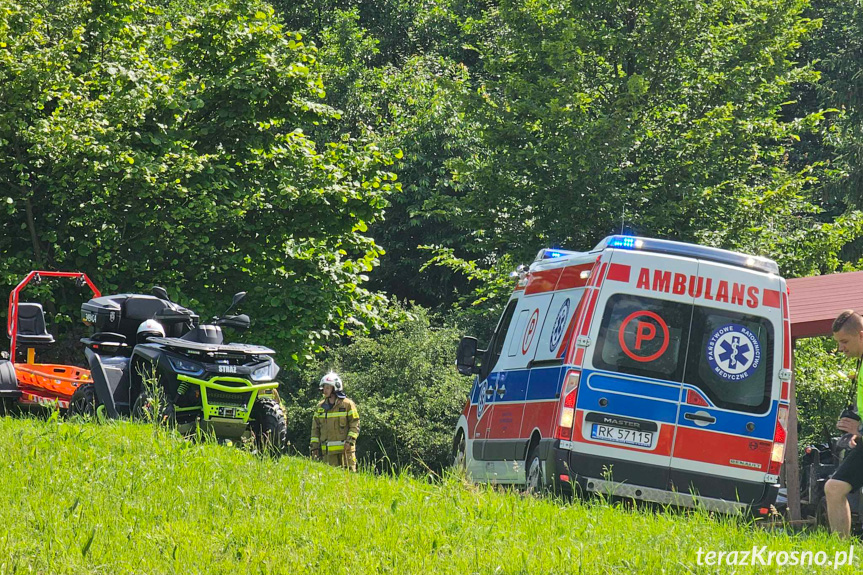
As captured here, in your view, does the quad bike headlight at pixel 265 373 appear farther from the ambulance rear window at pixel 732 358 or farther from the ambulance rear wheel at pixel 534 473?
the ambulance rear window at pixel 732 358

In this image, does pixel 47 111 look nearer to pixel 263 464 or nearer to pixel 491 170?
pixel 491 170

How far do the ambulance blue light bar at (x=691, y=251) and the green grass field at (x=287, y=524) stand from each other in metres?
2.34

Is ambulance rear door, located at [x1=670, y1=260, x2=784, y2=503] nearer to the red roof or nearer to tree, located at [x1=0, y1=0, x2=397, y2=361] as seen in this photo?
the red roof

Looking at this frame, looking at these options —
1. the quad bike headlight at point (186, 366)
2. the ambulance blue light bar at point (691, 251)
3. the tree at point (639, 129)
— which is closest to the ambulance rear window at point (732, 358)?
the ambulance blue light bar at point (691, 251)

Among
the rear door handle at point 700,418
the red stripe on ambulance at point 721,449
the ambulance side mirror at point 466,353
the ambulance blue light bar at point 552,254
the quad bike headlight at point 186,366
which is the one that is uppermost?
the ambulance blue light bar at point 552,254

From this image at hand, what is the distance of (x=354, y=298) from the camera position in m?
20.6

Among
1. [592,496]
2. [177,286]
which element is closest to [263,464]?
[592,496]

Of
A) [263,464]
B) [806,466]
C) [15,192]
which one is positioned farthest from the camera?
[15,192]

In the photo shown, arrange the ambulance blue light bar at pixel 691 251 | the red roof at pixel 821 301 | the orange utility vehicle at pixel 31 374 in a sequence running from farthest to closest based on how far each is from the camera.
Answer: the orange utility vehicle at pixel 31 374, the red roof at pixel 821 301, the ambulance blue light bar at pixel 691 251

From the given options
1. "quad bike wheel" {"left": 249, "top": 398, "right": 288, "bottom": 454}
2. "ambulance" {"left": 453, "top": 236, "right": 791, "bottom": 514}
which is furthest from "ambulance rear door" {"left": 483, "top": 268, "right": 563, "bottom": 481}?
"quad bike wheel" {"left": 249, "top": 398, "right": 288, "bottom": 454}

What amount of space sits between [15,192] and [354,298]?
6.18 metres

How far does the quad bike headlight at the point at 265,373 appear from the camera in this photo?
998 centimetres

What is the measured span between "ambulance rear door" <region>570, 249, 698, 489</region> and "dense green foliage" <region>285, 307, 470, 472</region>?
13.6m

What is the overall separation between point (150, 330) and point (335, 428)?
4337 mm
